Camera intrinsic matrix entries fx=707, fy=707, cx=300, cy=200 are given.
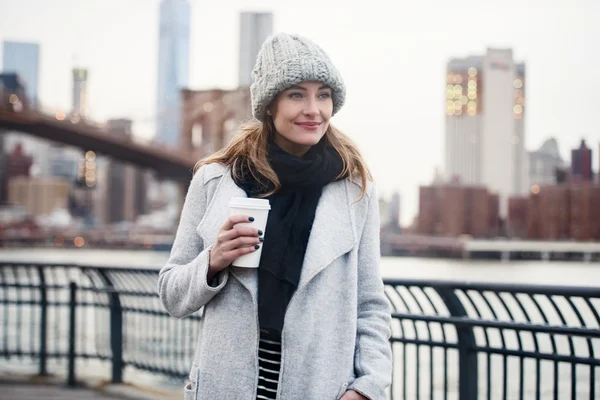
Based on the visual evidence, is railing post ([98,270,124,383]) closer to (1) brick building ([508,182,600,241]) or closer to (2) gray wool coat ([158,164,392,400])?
(2) gray wool coat ([158,164,392,400])

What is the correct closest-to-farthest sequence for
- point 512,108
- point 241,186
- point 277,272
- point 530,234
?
point 277,272, point 241,186, point 530,234, point 512,108

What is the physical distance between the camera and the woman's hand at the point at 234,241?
141 centimetres

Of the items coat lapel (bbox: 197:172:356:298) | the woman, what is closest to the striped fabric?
the woman

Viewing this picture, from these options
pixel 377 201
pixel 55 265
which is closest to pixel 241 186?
pixel 377 201

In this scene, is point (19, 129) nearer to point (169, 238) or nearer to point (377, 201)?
point (169, 238)

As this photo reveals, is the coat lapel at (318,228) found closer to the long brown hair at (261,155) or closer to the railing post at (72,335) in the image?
the long brown hair at (261,155)

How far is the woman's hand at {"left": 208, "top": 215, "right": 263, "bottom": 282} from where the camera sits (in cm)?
141

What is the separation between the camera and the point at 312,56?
1.52 meters

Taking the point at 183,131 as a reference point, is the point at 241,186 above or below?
below

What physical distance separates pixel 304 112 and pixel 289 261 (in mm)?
325

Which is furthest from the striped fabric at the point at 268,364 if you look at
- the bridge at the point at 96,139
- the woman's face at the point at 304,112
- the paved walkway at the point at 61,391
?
the bridge at the point at 96,139

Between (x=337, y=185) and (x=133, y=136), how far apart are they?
32586 mm

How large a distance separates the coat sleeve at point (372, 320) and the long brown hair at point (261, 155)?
73 mm

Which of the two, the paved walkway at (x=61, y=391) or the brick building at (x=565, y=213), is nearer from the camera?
the paved walkway at (x=61, y=391)
